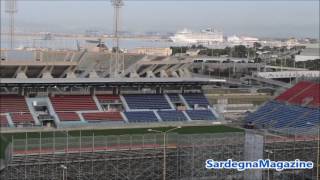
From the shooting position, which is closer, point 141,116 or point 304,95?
point 141,116

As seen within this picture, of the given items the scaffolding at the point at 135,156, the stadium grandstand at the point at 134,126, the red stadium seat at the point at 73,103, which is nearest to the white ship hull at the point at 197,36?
the stadium grandstand at the point at 134,126

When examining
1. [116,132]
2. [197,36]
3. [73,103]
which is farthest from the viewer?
[197,36]

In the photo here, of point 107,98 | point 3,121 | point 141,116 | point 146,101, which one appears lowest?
point 141,116

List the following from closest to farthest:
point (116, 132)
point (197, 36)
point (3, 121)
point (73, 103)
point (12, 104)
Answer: point (3, 121), point (116, 132), point (12, 104), point (73, 103), point (197, 36)

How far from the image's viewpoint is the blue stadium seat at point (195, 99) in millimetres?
42794

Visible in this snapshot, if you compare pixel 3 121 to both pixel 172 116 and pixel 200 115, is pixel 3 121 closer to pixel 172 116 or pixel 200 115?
pixel 172 116

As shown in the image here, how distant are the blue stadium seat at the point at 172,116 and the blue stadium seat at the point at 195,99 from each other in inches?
75.4

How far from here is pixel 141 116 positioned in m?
39.7

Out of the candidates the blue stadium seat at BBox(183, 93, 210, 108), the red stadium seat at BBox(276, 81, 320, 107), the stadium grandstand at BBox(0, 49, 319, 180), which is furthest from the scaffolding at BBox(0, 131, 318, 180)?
the blue stadium seat at BBox(183, 93, 210, 108)

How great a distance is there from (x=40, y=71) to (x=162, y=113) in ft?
31.2

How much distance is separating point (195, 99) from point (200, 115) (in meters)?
2.04

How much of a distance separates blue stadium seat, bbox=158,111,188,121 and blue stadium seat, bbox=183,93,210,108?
192 centimetres

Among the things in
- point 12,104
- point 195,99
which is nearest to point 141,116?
point 195,99

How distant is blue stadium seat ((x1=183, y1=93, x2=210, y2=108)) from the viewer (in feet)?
140
